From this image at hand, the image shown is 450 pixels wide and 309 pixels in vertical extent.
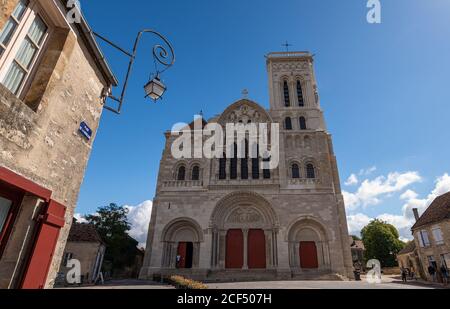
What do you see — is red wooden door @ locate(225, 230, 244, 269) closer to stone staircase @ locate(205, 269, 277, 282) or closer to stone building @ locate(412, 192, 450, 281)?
stone staircase @ locate(205, 269, 277, 282)

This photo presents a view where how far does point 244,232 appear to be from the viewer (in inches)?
741

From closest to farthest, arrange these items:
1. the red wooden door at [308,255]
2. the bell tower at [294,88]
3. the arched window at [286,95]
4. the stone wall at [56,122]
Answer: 1. the stone wall at [56,122]
2. the red wooden door at [308,255]
3. the bell tower at [294,88]
4. the arched window at [286,95]

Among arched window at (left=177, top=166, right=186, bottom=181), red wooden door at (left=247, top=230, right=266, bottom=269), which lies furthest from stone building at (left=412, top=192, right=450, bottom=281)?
arched window at (left=177, top=166, right=186, bottom=181)

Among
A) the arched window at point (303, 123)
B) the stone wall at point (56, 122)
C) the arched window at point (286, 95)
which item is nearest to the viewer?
the stone wall at point (56, 122)

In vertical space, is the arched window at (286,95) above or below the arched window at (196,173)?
above

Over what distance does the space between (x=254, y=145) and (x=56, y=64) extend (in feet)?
59.8

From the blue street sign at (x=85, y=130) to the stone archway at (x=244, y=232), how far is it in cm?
1455

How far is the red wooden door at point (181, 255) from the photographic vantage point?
59.7 ft

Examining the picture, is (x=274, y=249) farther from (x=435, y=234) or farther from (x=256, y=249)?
(x=435, y=234)

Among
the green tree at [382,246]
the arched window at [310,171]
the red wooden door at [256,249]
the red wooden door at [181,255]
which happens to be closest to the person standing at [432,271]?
the arched window at [310,171]

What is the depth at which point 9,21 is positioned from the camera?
3.47m

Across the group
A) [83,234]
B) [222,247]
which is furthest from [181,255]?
[83,234]

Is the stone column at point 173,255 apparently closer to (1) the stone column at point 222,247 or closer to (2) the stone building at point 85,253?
(1) the stone column at point 222,247
